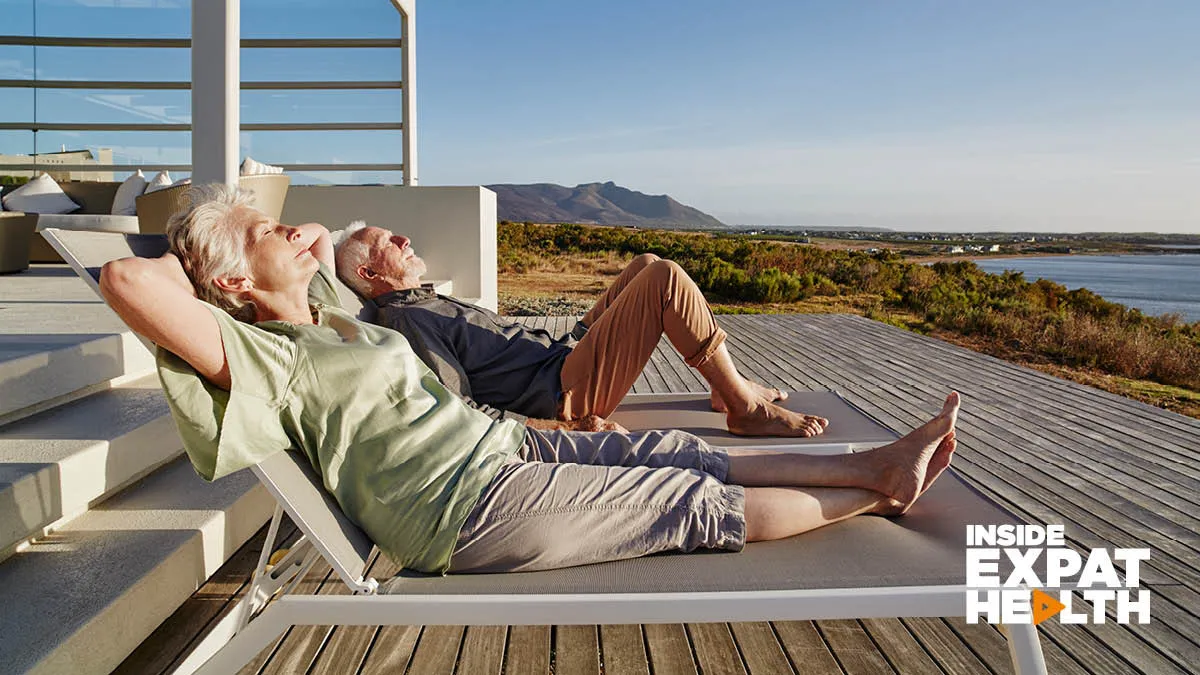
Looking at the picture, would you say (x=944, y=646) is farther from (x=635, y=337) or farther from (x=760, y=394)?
(x=635, y=337)

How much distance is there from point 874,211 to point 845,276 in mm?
16561

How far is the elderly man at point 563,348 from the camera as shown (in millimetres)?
2467

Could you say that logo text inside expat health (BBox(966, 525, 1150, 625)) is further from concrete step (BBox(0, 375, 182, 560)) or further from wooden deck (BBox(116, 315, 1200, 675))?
concrete step (BBox(0, 375, 182, 560))

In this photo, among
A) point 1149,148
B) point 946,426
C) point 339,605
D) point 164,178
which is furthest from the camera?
point 1149,148

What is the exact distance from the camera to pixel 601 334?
253 cm

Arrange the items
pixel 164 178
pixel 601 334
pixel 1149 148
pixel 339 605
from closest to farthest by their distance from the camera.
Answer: pixel 339 605
pixel 601 334
pixel 164 178
pixel 1149 148

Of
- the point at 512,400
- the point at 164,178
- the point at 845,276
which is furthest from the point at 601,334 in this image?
the point at 845,276

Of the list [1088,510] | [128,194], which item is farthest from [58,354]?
[128,194]

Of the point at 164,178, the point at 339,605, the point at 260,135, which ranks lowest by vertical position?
the point at 339,605

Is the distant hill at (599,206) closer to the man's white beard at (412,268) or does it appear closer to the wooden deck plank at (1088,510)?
the wooden deck plank at (1088,510)

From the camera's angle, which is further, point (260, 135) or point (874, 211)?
point (874, 211)

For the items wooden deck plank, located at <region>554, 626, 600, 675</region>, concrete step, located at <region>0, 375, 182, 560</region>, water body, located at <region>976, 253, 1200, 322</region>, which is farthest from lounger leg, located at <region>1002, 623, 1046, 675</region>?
water body, located at <region>976, 253, 1200, 322</region>

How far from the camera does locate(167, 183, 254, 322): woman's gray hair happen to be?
1.51 metres

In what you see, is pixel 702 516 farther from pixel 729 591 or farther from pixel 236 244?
pixel 236 244
